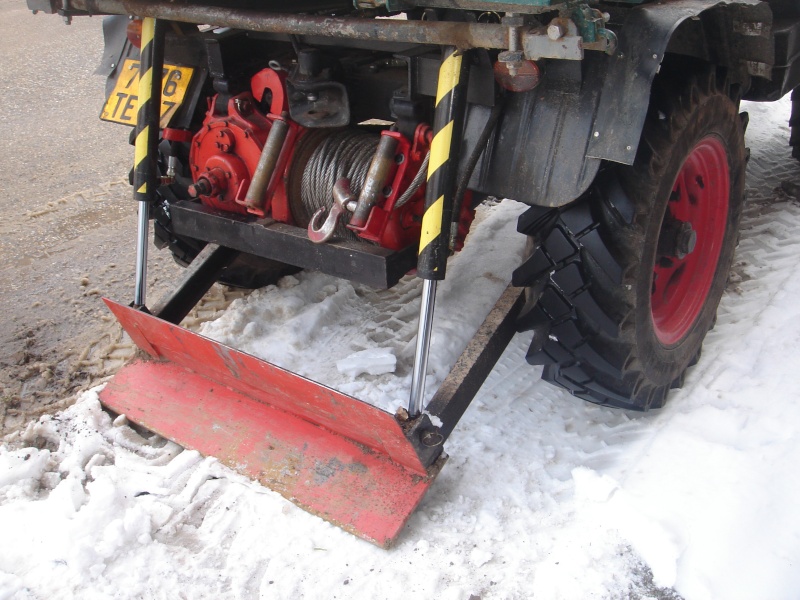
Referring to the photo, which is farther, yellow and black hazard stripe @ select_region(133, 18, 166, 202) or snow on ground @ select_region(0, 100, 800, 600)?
yellow and black hazard stripe @ select_region(133, 18, 166, 202)

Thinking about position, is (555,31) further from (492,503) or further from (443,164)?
(492,503)

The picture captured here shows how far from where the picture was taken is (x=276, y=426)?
96.3 inches

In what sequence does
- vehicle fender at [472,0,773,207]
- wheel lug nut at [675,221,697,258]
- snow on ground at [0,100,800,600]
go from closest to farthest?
vehicle fender at [472,0,773,207]
snow on ground at [0,100,800,600]
wheel lug nut at [675,221,697,258]

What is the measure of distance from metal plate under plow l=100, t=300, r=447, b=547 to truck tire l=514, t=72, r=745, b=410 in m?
0.59

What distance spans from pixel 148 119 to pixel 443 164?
1.23 metres

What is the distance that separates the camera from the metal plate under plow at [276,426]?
84.0 inches

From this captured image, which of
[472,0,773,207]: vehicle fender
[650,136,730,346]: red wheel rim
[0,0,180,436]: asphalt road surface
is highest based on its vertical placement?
[472,0,773,207]: vehicle fender

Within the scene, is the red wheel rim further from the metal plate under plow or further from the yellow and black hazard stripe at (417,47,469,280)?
the metal plate under plow

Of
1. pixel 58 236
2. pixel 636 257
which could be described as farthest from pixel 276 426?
pixel 58 236

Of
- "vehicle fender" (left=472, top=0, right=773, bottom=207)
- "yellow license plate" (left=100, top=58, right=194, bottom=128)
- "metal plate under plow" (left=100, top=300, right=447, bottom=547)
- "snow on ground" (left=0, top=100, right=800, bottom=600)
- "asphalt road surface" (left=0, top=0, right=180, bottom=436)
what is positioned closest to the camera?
"vehicle fender" (left=472, top=0, right=773, bottom=207)

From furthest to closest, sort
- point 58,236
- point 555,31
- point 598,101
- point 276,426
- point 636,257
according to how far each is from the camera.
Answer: point 58,236, point 276,426, point 636,257, point 598,101, point 555,31

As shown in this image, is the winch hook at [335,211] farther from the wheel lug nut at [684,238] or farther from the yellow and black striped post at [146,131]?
the wheel lug nut at [684,238]

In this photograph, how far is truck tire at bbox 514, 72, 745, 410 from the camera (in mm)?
1975

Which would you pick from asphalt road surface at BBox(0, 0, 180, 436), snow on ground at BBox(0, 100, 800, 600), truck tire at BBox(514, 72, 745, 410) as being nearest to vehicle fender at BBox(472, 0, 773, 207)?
truck tire at BBox(514, 72, 745, 410)
